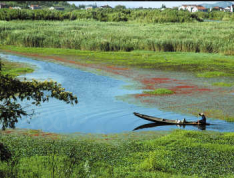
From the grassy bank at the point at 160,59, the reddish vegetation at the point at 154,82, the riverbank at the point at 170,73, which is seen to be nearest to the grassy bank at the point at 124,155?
the riverbank at the point at 170,73

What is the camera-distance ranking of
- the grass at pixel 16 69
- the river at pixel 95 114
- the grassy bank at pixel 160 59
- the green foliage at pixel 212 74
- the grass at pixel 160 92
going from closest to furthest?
the river at pixel 95 114, the grass at pixel 160 92, the grass at pixel 16 69, the green foliage at pixel 212 74, the grassy bank at pixel 160 59

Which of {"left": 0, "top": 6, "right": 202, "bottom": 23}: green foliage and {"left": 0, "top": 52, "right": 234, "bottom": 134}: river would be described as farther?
{"left": 0, "top": 6, "right": 202, "bottom": 23}: green foliage

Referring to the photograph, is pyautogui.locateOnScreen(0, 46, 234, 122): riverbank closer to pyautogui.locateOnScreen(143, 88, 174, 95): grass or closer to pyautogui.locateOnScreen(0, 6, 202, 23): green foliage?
pyautogui.locateOnScreen(143, 88, 174, 95): grass

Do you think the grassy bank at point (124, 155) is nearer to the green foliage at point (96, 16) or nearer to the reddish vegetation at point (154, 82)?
the reddish vegetation at point (154, 82)

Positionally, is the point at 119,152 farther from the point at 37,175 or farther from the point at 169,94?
the point at 169,94

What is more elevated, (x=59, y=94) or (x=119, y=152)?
(x=59, y=94)

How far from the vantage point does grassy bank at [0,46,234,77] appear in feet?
113

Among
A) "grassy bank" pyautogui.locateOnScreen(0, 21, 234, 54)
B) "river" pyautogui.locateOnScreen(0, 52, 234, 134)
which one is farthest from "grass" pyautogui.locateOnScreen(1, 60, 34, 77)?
"grassy bank" pyautogui.locateOnScreen(0, 21, 234, 54)

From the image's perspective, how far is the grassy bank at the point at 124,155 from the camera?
11.2 metres

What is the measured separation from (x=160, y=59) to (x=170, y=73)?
6.60m

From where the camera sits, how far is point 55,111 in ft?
66.5

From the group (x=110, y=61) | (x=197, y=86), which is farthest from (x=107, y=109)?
(x=110, y=61)

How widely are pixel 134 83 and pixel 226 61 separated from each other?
43.7 feet

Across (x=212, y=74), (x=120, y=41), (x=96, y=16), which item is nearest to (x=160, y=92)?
(x=212, y=74)
